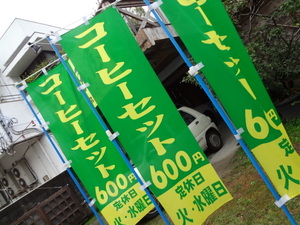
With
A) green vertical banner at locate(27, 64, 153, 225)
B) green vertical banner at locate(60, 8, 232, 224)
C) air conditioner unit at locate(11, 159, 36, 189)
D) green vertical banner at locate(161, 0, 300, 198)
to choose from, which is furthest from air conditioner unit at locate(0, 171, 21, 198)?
green vertical banner at locate(161, 0, 300, 198)

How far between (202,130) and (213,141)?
0.58 metres

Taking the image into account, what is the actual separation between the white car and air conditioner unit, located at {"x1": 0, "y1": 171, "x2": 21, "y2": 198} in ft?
29.9

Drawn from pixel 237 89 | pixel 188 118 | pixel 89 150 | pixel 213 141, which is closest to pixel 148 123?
pixel 237 89

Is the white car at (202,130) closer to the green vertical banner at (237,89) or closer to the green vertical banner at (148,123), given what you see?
the green vertical banner at (148,123)

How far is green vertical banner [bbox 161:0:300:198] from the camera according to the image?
255 centimetres

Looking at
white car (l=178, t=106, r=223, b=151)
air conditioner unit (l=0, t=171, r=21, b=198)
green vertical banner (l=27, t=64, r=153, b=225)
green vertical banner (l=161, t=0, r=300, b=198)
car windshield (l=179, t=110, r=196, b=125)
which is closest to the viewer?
green vertical banner (l=161, t=0, r=300, b=198)

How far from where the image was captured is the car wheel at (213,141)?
742 cm

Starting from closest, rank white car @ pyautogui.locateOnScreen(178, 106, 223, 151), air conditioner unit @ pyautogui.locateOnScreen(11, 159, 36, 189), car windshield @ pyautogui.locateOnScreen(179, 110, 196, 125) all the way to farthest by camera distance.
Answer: white car @ pyautogui.locateOnScreen(178, 106, 223, 151) → car windshield @ pyautogui.locateOnScreen(179, 110, 196, 125) → air conditioner unit @ pyautogui.locateOnScreen(11, 159, 36, 189)

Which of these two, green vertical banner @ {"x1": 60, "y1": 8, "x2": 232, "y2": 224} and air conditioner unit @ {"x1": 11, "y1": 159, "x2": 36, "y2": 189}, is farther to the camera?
air conditioner unit @ {"x1": 11, "y1": 159, "x2": 36, "y2": 189}

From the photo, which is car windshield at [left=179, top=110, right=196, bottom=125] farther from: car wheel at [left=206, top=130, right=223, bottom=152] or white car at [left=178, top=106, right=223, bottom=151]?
car wheel at [left=206, top=130, right=223, bottom=152]

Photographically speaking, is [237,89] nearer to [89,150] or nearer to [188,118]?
[89,150]

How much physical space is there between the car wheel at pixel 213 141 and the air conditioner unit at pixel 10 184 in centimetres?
932

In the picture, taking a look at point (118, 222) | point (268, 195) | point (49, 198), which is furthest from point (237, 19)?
point (49, 198)

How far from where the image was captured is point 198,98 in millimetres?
12562
